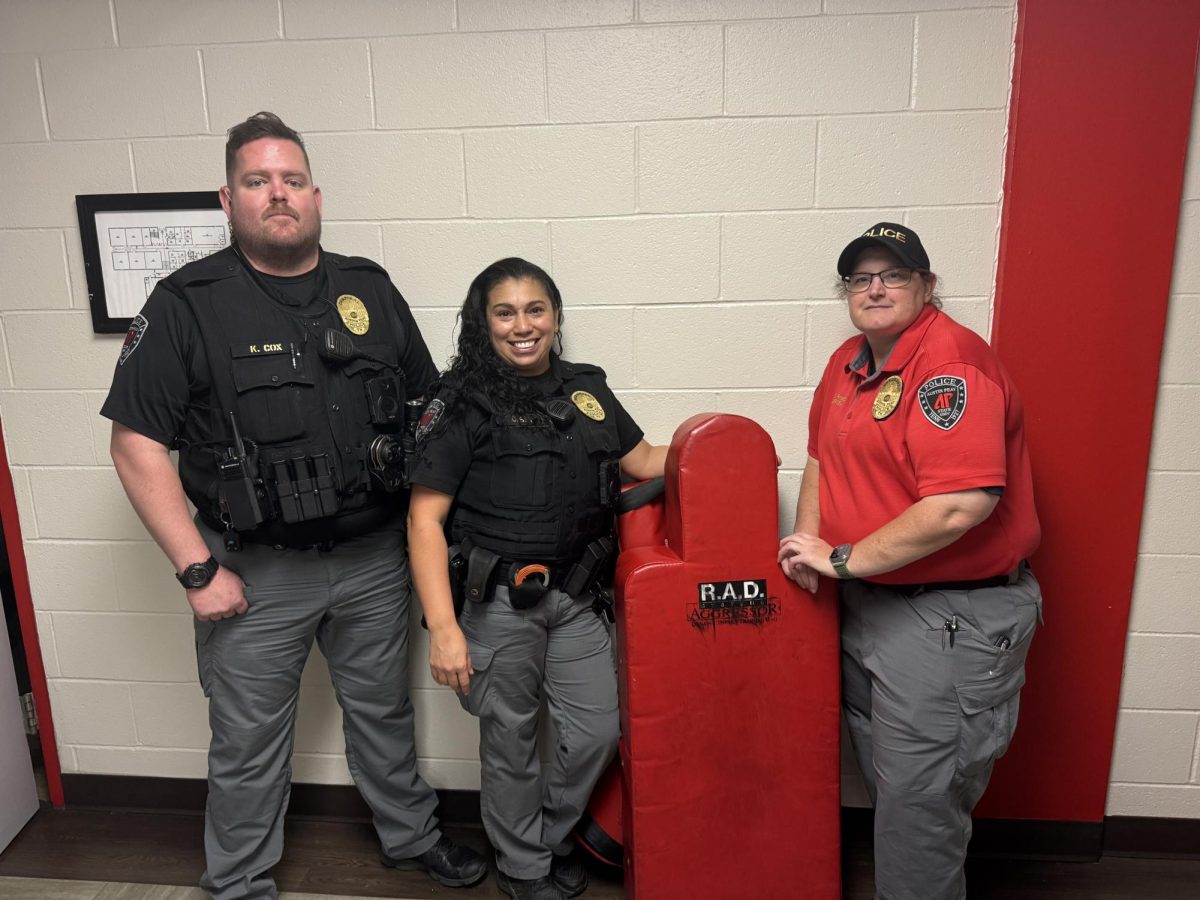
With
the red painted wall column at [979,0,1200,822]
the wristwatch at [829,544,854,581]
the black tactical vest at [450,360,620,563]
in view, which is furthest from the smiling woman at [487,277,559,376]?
the red painted wall column at [979,0,1200,822]

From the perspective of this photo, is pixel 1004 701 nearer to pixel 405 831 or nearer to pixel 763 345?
pixel 763 345

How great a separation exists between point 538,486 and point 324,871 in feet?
4.00

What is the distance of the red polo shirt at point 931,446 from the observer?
1.48 metres

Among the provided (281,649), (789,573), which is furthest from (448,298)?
(789,573)

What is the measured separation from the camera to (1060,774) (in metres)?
2.12

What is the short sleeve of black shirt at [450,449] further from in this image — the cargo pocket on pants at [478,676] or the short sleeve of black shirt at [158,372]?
the short sleeve of black shirt at [158,372]

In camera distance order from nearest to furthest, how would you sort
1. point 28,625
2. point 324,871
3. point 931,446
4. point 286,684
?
point 931,446 < point 286,684 < point 324,871 < point 28,625

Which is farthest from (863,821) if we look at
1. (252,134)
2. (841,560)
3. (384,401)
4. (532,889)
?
(252,134)

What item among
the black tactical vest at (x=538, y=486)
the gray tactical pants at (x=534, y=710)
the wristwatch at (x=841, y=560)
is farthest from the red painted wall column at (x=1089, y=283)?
the gray tactical pants at (x=534, y=710)

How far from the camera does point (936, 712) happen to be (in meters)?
1.62

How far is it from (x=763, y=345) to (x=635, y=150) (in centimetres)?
56

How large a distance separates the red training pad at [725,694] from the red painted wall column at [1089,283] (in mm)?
696

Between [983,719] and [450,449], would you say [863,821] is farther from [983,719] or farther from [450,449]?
[450,449]

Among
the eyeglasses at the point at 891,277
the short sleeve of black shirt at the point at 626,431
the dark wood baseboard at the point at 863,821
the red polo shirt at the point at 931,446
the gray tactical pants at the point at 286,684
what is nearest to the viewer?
the red polo shirt at the point at 931,446
